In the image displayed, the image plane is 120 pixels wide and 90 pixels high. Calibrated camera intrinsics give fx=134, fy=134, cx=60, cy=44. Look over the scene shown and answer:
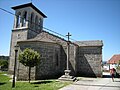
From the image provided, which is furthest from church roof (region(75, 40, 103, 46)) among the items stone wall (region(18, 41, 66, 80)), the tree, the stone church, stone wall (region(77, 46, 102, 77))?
the tree

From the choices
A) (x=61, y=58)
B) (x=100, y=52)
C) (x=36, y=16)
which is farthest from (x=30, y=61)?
(x=36, y=16)

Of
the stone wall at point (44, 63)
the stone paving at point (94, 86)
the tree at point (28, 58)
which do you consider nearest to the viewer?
the stone paving at point (94, 86)

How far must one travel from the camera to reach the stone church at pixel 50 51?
17562 mm

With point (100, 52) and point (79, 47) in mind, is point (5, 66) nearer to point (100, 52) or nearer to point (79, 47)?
point (79, 47)

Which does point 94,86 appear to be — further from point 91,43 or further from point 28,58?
point 91,43

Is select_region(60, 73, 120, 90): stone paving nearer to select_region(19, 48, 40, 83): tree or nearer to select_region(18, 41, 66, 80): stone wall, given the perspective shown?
select_region(19, 48, 40, 83): tree

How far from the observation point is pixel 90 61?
21141 mm

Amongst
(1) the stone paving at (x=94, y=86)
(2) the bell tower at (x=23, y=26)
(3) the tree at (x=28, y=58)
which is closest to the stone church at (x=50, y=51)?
(2) the bell tower at (x=23, y=26)

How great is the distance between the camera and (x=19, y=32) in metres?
24.0

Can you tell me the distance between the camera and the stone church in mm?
17562

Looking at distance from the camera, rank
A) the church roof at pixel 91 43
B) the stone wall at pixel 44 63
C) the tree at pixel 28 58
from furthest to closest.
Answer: the church roof at pixel 91 43 → the stone wall at pixel 44 63 → the tree at pixel 28 58

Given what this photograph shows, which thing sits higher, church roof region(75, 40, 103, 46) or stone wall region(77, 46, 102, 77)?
church roof region(75, 40, 103, 46)

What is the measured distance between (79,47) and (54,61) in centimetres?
545

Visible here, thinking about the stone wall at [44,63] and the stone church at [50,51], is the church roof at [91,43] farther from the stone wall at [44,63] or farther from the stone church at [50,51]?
the stone wall at [44,63]
